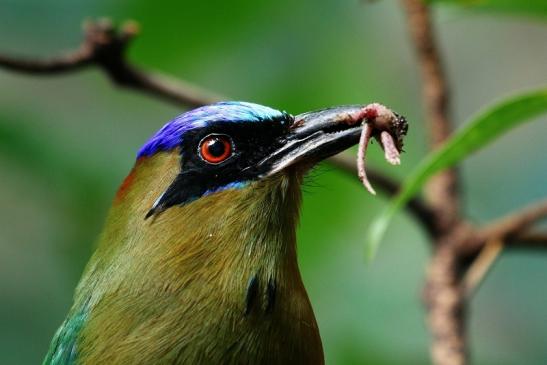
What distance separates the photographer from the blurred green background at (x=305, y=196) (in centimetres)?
673

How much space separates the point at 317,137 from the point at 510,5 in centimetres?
102

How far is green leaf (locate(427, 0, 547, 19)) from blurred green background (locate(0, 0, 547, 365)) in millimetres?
1774

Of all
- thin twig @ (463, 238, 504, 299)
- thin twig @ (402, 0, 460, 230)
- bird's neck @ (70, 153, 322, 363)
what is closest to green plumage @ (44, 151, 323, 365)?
bird's neck @ (70, 153, 322, 363)

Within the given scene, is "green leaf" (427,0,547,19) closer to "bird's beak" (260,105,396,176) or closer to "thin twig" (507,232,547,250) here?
"bird's beak" (260,105,396,176)

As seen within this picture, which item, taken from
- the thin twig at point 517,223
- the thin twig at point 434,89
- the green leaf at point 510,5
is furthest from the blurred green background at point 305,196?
the green leaf at point 510,5

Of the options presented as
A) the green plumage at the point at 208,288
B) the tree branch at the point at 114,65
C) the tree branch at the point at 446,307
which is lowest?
the tree branch at the point at 446,307

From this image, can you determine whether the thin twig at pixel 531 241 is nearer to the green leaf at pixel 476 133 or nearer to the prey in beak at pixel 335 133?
the green leaf at pixel 476 133

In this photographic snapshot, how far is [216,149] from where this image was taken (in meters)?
3.79

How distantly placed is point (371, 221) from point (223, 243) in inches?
124

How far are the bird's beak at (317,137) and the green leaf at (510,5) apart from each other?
31.7 inches

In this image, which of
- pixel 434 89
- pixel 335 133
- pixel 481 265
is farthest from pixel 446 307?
pixel 335 133

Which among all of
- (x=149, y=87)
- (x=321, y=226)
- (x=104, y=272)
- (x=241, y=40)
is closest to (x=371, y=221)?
(x=321, y=226)

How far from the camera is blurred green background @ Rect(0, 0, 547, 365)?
22.1ft

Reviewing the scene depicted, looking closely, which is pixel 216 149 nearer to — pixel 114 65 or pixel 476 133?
pixel 476 133
